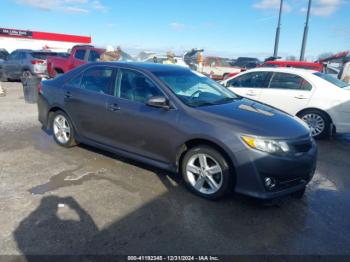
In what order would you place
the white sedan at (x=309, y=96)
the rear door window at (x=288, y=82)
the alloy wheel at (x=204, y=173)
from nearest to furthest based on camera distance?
the alloy wheel at (x=204, y=173) < the white sedan at (x=309, y=96) < the rear door window at (x=288, y=82)

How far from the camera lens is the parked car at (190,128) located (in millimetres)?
3541

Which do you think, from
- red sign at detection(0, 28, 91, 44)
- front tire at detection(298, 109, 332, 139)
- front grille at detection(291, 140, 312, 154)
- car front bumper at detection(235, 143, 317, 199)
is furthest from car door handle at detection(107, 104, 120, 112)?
red sign at detection(0, 28, 91, 44)

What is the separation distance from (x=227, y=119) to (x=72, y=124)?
2929 millimetres

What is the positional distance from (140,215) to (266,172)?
58.9 inches

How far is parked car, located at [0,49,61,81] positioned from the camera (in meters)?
15.1

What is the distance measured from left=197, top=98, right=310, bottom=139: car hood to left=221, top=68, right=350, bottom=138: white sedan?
3249 millimetres

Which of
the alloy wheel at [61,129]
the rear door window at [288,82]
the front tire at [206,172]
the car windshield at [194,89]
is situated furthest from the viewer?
the rear door window at [288,82]

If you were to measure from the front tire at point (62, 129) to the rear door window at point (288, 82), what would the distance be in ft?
16.2

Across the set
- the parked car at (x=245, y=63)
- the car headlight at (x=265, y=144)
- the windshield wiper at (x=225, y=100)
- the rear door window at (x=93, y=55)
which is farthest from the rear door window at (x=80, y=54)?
the parked car at (x=245, y=63)

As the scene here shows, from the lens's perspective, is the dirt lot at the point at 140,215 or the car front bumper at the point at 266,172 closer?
the dirt lot at the point at 140,215

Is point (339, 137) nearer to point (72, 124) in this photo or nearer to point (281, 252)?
point (281, 252)

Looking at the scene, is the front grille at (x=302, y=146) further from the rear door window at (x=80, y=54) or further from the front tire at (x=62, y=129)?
the rear door window at (x=80, y=54)

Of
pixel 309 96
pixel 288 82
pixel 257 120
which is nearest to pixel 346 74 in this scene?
pixel 288 82

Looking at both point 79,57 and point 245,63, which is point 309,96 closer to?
point 79,57
